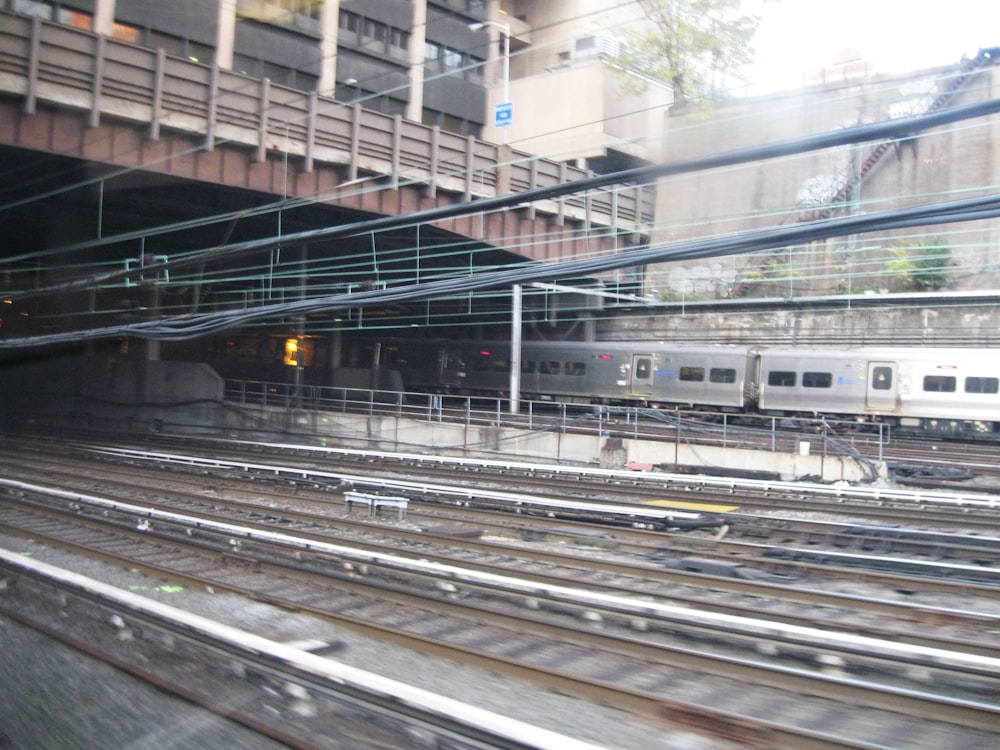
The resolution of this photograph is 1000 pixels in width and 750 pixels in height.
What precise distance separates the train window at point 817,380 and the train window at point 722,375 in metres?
1.90

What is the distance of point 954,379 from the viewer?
2039cm

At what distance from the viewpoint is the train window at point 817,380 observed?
72.3 ft

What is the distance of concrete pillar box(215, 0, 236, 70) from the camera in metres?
10.6

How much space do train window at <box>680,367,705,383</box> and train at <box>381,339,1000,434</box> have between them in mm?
29

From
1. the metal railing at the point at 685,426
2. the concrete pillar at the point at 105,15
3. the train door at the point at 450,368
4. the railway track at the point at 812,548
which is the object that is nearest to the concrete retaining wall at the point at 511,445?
the metal railing at the point at 685,426

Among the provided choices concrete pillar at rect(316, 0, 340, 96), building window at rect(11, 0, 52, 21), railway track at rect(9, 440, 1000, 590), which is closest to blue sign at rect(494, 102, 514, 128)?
concrete pillar at rect(316, 0, 340, 96)

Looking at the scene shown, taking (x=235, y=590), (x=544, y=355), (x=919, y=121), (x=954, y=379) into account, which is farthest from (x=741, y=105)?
(x=544, y=355)

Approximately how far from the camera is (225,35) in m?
12.3

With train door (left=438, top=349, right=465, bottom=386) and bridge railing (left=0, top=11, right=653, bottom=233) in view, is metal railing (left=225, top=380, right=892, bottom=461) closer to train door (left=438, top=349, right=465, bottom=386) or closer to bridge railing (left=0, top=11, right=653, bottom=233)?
train door (left=438, top=349, right=465, bottom=386)

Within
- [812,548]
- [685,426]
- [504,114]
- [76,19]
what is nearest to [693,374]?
[685,426]

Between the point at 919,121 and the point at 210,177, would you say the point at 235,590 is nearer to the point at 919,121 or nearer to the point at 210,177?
the point at 919,121

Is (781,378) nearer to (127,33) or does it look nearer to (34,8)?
(127,33)

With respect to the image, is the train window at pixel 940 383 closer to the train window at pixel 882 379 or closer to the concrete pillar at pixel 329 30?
the train window at pixel 882 379

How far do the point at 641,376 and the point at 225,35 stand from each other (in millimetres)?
15840
